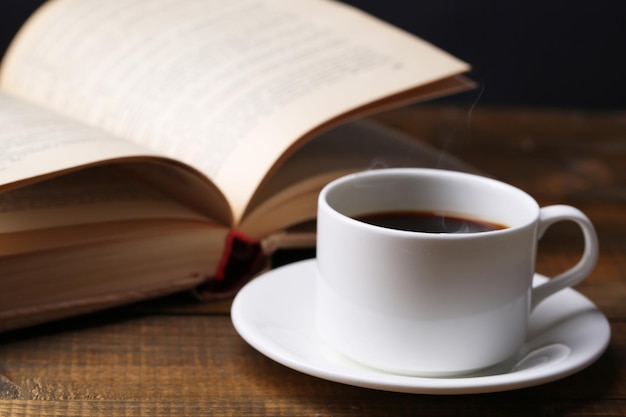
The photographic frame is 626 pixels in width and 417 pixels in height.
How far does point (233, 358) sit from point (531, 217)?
239mm

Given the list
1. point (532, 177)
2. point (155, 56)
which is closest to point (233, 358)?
point (155, 56)

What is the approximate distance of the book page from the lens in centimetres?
82

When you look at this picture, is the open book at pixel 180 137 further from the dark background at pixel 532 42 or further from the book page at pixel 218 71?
the dark background at pixel 532 42

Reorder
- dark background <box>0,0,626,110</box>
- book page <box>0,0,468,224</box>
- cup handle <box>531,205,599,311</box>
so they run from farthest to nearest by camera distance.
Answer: dark background <box>0,0,626,110</box>
book page <box>0,0,468,224</box>
cup handle <box>531,205,599,311</box>

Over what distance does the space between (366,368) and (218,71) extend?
0.41m

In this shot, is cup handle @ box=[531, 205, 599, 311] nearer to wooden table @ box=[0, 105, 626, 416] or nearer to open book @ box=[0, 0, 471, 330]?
wooden table @ box=[0, 105, 626, 416]

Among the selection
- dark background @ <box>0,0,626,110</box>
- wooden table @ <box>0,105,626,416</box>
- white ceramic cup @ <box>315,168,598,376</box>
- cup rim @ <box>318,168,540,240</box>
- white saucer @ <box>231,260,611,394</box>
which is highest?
cup rim @ <box>318,168,540,240</box>

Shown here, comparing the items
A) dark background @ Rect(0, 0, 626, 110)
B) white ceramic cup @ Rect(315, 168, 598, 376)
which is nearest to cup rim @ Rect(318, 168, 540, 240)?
white ceramic cup @ Rect(315, 168, 598, 376)

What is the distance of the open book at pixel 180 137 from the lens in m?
0.71

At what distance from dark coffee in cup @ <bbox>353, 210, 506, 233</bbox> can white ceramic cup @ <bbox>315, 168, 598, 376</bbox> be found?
1.2 inches

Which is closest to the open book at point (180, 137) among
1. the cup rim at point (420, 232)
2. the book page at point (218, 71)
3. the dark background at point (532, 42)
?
the book page at point (218, 71)

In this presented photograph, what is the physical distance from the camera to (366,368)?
0.61 meters

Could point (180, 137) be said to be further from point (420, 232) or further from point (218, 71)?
point (420, 232)

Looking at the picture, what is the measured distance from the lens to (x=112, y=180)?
80 cm
